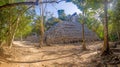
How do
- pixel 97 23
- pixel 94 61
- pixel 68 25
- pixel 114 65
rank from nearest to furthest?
pixel 114 65 < pixel 94 61 < pixel 68 25 < pixel 97 23

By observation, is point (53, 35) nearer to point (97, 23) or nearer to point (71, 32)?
point (71, 32)

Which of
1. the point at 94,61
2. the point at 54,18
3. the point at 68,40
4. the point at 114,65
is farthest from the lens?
the point at 54,18

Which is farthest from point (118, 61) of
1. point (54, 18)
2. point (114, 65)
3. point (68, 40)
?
point (54, 18)

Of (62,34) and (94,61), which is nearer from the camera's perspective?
(94,61)

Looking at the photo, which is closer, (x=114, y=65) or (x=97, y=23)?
(x=114, y=65)

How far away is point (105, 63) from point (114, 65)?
2.06ft

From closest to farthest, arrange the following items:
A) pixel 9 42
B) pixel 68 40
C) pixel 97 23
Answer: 1. pixel 9 42
2. pixel 68 40
3. pixel 97 23

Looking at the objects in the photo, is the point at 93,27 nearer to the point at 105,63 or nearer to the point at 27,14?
the point at 27,14

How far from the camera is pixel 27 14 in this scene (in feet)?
68.8

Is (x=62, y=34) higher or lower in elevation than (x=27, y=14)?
lower

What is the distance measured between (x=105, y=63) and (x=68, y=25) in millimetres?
23104

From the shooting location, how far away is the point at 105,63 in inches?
390

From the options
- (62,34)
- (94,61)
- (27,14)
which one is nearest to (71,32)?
(62,34)

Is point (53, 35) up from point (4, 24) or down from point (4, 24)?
down
